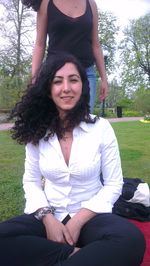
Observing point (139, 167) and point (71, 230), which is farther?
point (139, 167)

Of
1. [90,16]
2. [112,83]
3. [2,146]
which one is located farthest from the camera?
[112,83]

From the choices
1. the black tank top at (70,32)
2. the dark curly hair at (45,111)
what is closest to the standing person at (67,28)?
the black tank top at (70,32)

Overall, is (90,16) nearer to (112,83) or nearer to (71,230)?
(71,230)

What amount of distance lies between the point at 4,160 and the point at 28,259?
6325 millimetres

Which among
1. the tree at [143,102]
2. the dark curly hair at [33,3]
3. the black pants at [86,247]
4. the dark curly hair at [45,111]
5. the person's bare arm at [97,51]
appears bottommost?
the tree at [143,102]

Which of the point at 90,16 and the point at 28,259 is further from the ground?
the point at 90,16

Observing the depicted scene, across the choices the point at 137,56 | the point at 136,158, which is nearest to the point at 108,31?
the point at 137,56

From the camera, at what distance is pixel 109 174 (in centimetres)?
267

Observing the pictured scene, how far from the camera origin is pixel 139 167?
7.50m

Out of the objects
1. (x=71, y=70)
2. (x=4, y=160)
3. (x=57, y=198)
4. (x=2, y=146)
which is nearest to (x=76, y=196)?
(x=57, y=198)

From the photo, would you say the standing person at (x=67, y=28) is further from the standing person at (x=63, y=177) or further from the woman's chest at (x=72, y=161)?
the woman's chest at (x=72, y=161)

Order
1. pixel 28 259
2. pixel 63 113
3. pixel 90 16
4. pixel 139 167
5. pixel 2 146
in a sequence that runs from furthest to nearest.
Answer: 1. pixel 2 146
2. pixel 139 167
3. pixel 90 16
4. pixel 63 113
5. pixel 28 259

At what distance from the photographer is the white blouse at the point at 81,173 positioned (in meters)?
2.60

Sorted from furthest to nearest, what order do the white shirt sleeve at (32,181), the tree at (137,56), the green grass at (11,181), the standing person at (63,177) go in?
the tree at (137,56), the green grass at (11,181), the white shirt sleeve at (32,181), the standing person at (63,177)
